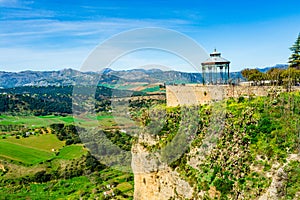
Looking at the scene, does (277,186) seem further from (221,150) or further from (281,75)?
(281,75)

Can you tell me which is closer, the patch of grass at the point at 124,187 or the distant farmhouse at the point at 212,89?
the distant farmhouse at the point at 212,89

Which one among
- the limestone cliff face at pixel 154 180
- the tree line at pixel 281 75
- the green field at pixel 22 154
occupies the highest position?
the tree line at pixel 281 75

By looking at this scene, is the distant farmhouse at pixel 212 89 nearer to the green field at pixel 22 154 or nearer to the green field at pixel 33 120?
the green field at pixel 22 154

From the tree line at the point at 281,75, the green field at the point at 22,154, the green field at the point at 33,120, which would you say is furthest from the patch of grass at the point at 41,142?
the tree line at the point at 281,75

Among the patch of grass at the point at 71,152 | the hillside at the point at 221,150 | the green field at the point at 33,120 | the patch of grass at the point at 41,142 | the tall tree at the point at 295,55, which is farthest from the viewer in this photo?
the green field at the point at 33,120

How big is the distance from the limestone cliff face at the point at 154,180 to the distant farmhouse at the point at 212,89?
3.80 m

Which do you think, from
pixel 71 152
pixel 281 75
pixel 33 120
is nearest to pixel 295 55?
pixel 281 75

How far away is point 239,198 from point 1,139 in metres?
58.3

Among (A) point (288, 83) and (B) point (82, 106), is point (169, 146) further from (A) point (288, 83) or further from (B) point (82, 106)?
(B) point (82, 106)

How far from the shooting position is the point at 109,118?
4484 cm

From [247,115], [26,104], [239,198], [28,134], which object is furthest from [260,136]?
[26,104]

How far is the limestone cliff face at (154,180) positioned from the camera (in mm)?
13102

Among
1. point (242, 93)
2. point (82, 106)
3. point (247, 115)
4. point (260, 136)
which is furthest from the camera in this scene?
point (82, 106)

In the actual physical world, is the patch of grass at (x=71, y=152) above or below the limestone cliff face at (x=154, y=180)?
→ below
